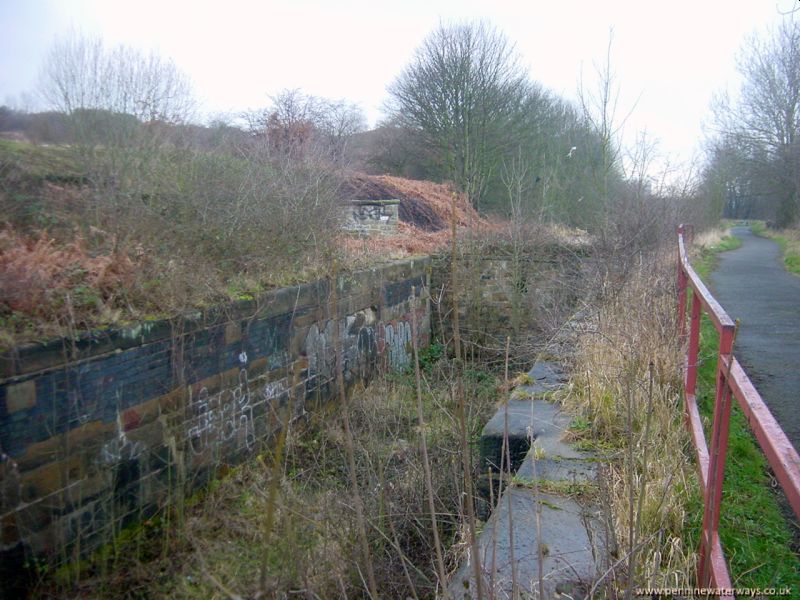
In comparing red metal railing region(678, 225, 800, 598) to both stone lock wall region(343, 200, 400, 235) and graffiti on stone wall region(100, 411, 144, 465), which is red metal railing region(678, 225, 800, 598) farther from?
stone lock wall region(343, 200, 400, 235)

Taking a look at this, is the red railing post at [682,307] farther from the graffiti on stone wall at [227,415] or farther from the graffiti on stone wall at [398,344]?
the graffiti on stone wall at [398,344]

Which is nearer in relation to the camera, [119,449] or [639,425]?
[639,425]

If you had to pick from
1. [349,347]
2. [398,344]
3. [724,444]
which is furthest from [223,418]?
[398,344]

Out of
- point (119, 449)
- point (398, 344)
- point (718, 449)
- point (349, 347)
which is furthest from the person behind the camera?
point (398, 344)

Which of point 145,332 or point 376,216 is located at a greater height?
point 376,216

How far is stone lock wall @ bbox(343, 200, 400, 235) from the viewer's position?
13.3 meters

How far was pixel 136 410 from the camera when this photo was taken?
4.80 meters

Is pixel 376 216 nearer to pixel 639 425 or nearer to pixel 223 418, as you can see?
pixel 223 418

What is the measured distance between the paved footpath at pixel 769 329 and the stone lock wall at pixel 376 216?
6.61m

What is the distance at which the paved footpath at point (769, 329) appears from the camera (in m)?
5.14

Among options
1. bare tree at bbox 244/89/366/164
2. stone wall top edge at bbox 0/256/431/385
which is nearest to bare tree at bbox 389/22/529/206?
bare tree at bbox 244/89/366/164

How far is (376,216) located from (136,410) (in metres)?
10.2

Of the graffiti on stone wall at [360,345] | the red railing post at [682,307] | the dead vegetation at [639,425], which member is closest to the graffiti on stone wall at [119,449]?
the graffiti on stone wall at [360,345]

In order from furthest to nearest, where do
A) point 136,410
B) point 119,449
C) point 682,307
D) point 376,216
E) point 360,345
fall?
1. point 376,216
2. point 360,345
3. point 682,307
4. point 136,410
5. point 119,449
